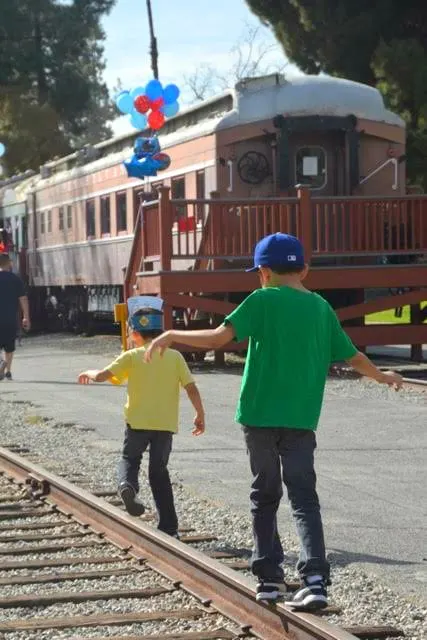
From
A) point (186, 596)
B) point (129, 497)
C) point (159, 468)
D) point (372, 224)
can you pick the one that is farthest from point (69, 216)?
point (186, 596)

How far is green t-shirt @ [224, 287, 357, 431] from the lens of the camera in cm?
612

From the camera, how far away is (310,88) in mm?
21625

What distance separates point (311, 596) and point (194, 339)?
1162 millimetres

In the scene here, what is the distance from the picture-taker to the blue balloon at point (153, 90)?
23.5 meters

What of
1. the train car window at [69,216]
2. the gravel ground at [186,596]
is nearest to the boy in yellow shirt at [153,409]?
the gravel ground at [186,596]

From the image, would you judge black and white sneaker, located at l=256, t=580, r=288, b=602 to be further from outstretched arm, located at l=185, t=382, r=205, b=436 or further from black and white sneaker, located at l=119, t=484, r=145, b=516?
black and white sneaker, located at l=119, t=484, r=145, b=516

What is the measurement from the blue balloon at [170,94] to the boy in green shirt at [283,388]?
17960 millimetres

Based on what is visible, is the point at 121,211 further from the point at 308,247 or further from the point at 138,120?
the point at 308,247

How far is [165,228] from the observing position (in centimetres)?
1956

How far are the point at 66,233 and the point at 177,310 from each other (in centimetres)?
826

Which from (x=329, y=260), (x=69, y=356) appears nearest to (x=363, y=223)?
(x=329, y=260)

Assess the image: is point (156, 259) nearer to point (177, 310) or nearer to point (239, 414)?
point (177, 310)

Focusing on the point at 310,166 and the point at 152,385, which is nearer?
the point at 152,385

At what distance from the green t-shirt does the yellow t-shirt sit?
73.4 inches
